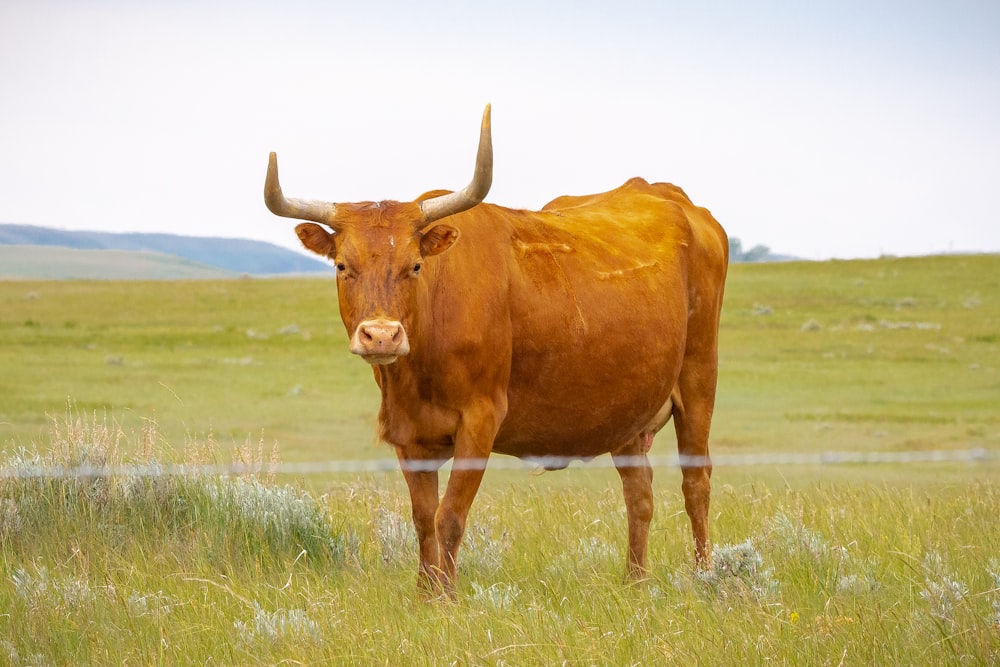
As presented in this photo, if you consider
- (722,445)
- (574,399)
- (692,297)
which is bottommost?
(722,445)

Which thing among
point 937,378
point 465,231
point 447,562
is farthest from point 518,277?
point 937,378

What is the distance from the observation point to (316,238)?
20.5 feet

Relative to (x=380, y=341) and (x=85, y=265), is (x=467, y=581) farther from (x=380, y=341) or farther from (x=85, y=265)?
(x=85, y=265)

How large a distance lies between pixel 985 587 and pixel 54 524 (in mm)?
4925

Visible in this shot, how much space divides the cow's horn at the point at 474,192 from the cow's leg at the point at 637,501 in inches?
86.3

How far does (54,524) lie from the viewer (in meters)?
6.89

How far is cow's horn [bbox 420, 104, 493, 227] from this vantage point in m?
5.79

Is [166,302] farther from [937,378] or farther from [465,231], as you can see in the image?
[465,231]

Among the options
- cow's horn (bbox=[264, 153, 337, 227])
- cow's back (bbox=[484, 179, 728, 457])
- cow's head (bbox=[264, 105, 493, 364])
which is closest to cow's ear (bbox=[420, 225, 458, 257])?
cow's head (bbox=[264, 105, 493, 364])

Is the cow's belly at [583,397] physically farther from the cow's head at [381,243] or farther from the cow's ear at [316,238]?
the cow's ear at [316,238]

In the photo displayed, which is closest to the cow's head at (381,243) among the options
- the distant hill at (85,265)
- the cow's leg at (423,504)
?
the cow's leg at (423,504)

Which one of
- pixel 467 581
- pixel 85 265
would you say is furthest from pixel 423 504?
pixel 85 265

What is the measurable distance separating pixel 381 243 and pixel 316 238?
0.51m

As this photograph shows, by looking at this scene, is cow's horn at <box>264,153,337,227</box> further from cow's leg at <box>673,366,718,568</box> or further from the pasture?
cow's leg at <box>673,366,718,568</box>
